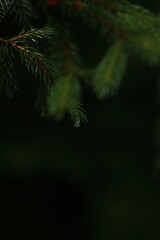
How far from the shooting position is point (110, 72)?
1684mm

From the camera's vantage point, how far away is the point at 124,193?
15.9ft

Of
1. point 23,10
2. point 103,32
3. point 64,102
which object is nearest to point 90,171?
point 103,32

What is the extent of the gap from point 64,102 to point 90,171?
3432 millimetres

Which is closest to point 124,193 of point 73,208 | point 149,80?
point 73,208

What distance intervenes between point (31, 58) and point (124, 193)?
3755 mm

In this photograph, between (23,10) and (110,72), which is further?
(110,72)

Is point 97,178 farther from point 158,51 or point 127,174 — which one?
point 158,51

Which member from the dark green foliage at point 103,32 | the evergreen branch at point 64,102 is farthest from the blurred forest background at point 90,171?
the evergreen branch at point 64,102

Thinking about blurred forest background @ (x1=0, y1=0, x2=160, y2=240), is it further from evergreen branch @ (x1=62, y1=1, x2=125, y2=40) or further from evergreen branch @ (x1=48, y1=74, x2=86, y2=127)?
evergreen branch @ (x1=48, y1=74, x2=86, y2=127)

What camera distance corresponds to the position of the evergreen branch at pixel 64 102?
4.02 feet

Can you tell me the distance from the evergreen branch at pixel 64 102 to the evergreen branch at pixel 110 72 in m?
0.34

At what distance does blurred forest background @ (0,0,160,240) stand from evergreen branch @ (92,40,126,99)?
2578 mm

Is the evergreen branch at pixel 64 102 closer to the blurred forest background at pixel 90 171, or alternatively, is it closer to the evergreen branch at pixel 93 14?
the evergreen branch at pixel 93 14

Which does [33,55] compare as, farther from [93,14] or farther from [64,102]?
[93,14]
